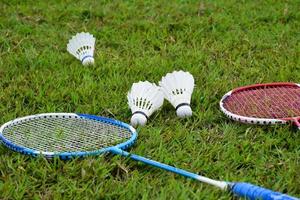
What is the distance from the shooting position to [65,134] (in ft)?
8.04

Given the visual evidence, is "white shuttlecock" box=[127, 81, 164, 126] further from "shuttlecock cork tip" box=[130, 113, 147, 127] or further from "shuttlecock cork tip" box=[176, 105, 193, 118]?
"shuttlecock cork tip" box=[176, 105, 193, 118]

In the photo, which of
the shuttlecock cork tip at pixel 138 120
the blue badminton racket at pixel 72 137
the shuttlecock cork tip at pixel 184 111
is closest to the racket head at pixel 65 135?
the blue badminton racket at pixel 72 137

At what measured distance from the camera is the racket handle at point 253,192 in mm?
1935

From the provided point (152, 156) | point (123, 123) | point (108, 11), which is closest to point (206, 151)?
point (152, 156)

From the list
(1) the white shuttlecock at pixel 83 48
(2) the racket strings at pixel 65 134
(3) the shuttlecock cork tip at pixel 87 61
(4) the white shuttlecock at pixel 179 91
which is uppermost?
(4) the white shuttlecock at pixel 179 91

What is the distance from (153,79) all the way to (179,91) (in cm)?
49

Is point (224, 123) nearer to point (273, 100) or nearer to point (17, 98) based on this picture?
point (273, 100)

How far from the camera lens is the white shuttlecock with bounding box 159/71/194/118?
274cm

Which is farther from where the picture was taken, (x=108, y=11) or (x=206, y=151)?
(x=108, y=11)

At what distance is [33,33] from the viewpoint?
4117 mm

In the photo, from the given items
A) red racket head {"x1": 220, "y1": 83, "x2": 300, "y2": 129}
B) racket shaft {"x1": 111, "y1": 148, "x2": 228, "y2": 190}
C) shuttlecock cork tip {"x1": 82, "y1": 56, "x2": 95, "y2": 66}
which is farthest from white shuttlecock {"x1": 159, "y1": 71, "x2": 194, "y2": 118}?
shuttlecock cork tip {"x1": 82, "y1": 56, "x2": 95, "y2": 66}

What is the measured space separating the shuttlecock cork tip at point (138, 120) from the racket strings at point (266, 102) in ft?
1.35

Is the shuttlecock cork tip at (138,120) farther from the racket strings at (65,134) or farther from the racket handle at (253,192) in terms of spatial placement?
the racket handle at (253,192)

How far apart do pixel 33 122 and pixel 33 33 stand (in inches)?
67.3
